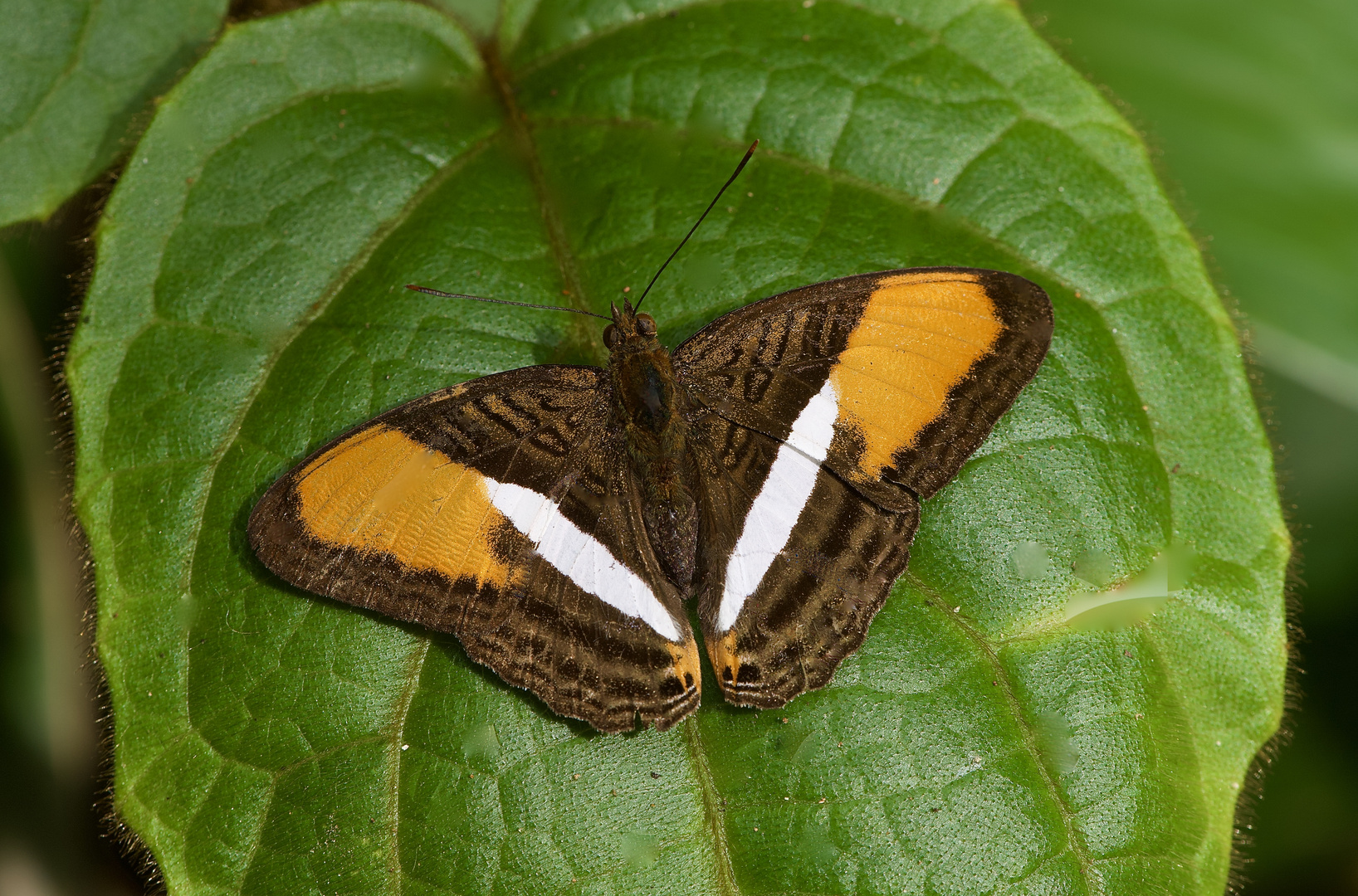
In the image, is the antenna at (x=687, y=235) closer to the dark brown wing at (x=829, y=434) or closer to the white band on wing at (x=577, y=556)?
the dark brown wing at (x=829, y=434)

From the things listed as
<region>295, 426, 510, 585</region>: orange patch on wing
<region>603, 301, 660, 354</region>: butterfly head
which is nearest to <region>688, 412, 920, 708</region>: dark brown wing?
<region>603, 301, 660, 354</region>: butterfly head

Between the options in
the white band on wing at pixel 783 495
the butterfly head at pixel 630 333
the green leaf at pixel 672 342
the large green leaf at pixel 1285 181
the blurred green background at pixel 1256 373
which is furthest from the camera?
the large green leaf at pixel 1285 181

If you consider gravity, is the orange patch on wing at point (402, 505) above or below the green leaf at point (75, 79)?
below

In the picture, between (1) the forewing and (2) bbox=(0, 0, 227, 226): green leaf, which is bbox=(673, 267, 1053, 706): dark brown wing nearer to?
(1) the forewing

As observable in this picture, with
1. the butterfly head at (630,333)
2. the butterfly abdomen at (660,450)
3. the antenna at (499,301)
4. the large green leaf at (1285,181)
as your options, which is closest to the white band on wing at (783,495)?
the butterfly abdomen at (660,450)

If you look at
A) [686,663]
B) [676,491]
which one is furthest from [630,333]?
[686,663]

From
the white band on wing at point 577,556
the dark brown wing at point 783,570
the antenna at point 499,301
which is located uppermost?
the antenna at point 499,301
